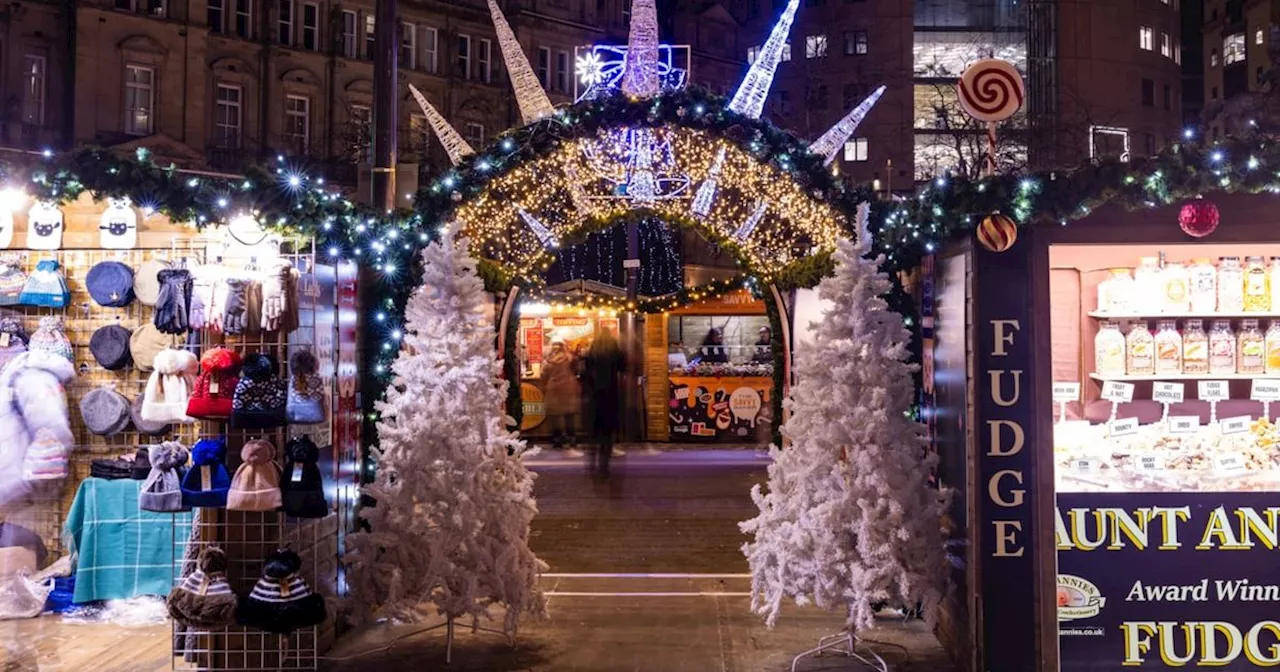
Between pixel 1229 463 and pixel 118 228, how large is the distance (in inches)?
279

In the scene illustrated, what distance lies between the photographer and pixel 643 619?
681 centimetres

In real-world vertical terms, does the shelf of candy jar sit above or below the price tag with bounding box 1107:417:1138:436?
above

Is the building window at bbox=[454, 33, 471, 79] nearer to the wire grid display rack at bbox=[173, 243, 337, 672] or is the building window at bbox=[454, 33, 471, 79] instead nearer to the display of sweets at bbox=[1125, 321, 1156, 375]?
the wire grid display rack at bbox=[173, 243, 337, 672]

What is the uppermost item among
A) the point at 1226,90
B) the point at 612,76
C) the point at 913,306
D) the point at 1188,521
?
the point at 1226,90

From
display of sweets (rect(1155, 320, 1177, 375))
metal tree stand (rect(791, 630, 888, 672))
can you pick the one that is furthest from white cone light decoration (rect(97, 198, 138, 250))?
display of sweets (rect(1155, 320, 1177, 375))

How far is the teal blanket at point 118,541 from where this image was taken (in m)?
6.84

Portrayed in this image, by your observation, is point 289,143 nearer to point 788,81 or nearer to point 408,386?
point 788,81

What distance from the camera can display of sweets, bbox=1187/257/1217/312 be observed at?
18.9ft

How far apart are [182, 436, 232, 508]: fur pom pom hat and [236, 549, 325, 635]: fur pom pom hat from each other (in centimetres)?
44

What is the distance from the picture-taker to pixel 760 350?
16.8 metres

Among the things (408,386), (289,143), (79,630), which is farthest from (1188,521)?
(289,143)

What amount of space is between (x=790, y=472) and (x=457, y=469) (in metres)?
2.00

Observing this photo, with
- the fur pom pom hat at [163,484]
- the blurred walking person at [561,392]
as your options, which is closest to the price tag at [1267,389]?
the fur pom pom hat at [163,484]

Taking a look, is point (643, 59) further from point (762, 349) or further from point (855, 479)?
point (762, 349)
